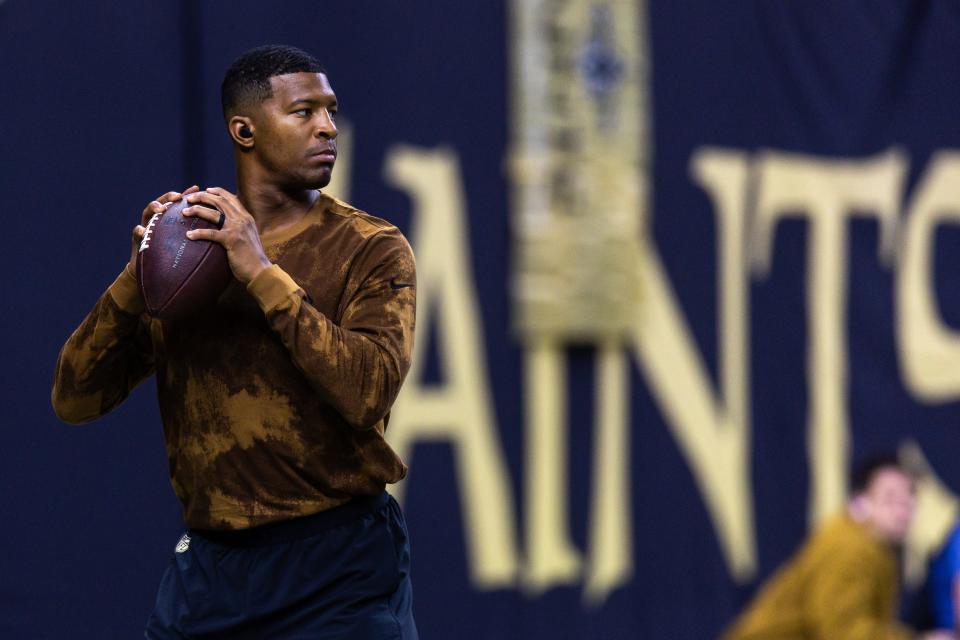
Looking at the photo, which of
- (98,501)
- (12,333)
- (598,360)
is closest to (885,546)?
(598,360)

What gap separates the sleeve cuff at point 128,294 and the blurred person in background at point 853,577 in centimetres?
265

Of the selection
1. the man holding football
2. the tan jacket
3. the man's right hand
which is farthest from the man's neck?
the tan jacket

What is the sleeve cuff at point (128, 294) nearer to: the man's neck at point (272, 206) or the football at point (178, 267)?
the football at point (178, 267)

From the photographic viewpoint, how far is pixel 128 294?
282cm

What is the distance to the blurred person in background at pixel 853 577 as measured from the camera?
4625 mm

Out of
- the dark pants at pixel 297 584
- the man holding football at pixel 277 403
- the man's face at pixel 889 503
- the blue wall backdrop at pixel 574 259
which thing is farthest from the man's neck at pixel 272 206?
the man's face at pixel 889 503

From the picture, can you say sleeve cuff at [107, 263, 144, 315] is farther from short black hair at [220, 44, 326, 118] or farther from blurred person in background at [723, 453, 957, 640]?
blurred person in background at [723, 453, 957, 640]

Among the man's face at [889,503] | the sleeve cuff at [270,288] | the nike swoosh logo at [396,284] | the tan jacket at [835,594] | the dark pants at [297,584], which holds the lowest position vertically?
the tan jacket at [835,594]

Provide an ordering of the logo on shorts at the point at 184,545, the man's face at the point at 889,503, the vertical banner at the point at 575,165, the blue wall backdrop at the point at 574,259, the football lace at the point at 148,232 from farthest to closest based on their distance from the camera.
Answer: the vertical banner at the point at 575,165
the blue wall backdrop at the point at 574,259
the man's face at the point at 889,503
the logo on shorts at the point at 184,545
the football lace at the point at 148,232

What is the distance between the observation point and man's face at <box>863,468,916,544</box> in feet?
16.0

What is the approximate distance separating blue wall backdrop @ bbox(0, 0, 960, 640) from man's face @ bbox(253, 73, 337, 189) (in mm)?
2363

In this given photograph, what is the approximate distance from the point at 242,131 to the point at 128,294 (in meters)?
0.38

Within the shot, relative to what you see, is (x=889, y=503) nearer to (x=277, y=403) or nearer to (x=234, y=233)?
(x=277, y=403)

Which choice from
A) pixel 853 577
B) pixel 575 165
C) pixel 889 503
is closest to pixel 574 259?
pixel 575 165
